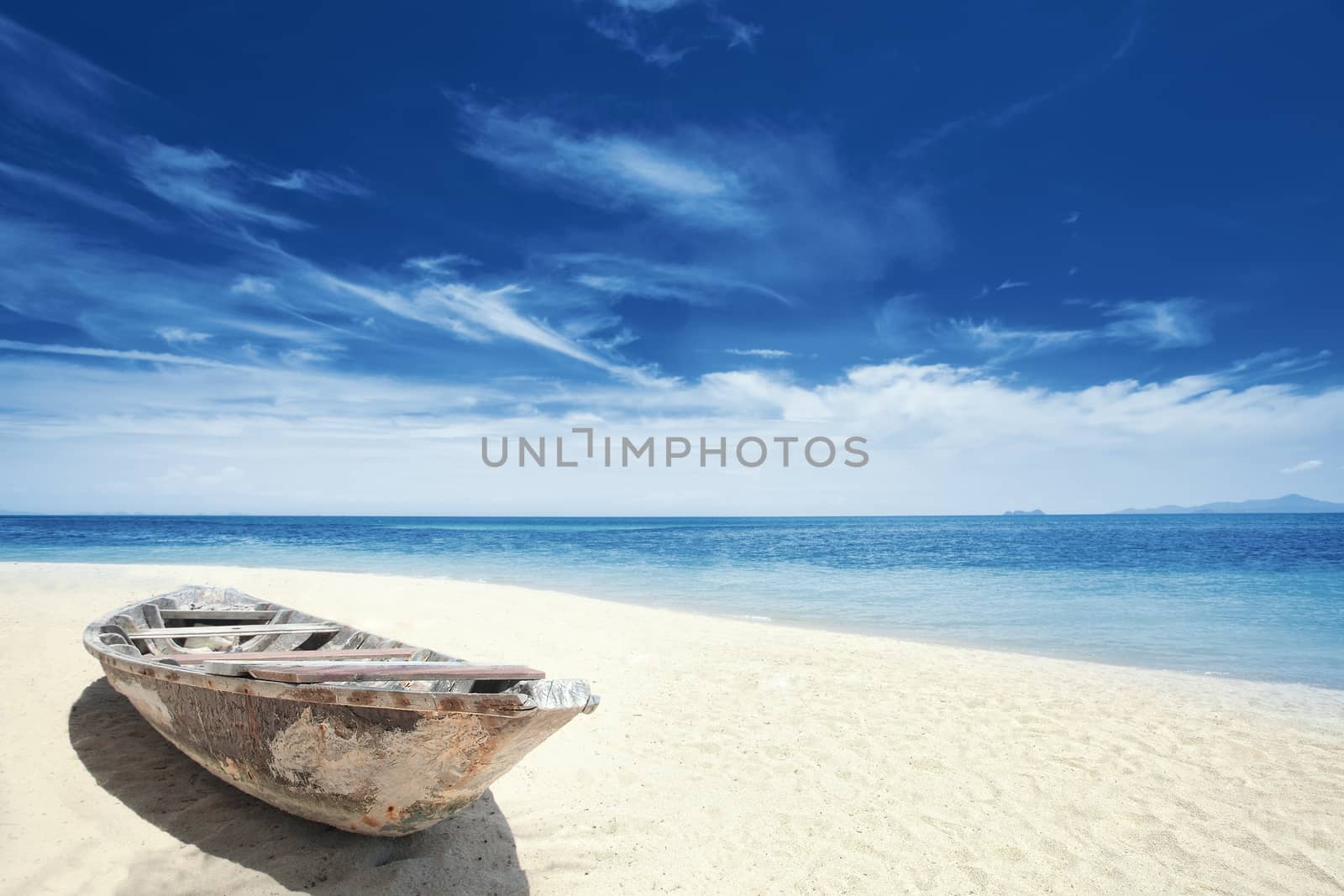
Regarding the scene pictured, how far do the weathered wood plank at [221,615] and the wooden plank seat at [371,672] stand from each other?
168 inches

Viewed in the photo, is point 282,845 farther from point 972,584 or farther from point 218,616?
point 972,584

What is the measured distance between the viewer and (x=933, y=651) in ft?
33.4

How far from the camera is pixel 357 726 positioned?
3.12 meters

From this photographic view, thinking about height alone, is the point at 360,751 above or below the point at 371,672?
below

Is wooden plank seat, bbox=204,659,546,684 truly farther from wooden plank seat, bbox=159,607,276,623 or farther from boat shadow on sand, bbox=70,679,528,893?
wooden plank seat, bbox=159,607,276,623

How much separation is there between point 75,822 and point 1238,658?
565 inches

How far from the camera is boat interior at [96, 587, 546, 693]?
11.6 feet

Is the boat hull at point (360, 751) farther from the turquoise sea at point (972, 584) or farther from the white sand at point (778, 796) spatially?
the turquoise sea at point (972, 584)

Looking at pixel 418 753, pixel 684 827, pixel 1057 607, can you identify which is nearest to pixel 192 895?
pixel 418 753

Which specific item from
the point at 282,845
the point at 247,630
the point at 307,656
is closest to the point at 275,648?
the point at 247,630

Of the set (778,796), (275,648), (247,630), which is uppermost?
(247,630)

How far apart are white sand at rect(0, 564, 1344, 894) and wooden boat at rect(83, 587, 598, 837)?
51cm

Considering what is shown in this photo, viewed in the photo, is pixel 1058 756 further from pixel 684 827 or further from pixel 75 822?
pixel 75 822

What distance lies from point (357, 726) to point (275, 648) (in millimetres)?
3606
